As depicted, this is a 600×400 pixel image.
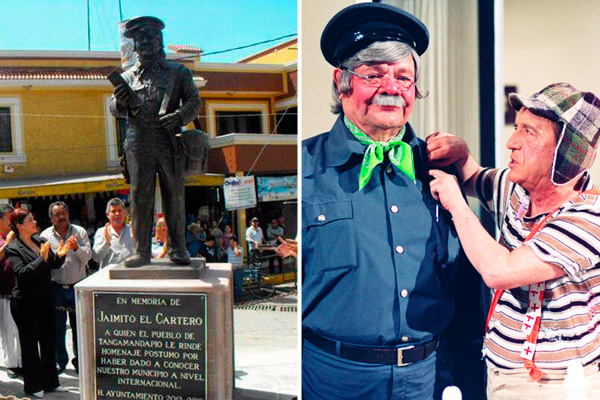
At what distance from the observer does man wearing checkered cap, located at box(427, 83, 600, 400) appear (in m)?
2.67

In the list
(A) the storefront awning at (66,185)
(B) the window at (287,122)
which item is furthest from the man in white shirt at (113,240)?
(B) the window at (287,122)

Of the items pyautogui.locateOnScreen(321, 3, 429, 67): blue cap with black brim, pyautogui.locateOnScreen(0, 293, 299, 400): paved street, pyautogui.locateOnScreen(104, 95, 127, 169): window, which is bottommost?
pyautogui.locateOnScreen(0, 293, 299, 400): paved street

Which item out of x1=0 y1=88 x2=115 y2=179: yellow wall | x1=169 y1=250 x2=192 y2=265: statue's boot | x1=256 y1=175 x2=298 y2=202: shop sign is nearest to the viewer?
x1=169 y1=250 x2=192 y2=265: statue's boot

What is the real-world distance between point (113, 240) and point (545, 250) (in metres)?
2.22

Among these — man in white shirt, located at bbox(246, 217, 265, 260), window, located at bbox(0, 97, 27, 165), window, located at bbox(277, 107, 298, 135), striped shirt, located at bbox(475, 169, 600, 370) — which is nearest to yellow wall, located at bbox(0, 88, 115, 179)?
window, located at bbox(0, 97, 27, 165)

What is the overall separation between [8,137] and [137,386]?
61.0 inches

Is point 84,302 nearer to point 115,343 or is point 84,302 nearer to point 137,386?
point 115,343

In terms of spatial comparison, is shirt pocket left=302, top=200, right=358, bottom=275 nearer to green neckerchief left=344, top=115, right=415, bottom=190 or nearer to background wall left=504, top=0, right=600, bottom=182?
green neckerchief left=344, top=115, right=415, bottom=190

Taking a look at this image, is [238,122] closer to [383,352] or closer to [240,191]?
[240,191]

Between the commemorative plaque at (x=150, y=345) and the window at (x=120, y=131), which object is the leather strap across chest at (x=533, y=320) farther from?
the window at (x=120, y=131)

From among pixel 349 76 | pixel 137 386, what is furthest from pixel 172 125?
pixel 137 386

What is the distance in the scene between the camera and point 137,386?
3.37 meters

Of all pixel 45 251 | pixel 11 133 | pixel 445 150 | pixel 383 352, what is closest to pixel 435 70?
pixel 445 150

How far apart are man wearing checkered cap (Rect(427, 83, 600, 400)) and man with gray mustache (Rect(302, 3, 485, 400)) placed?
0.39 feet
